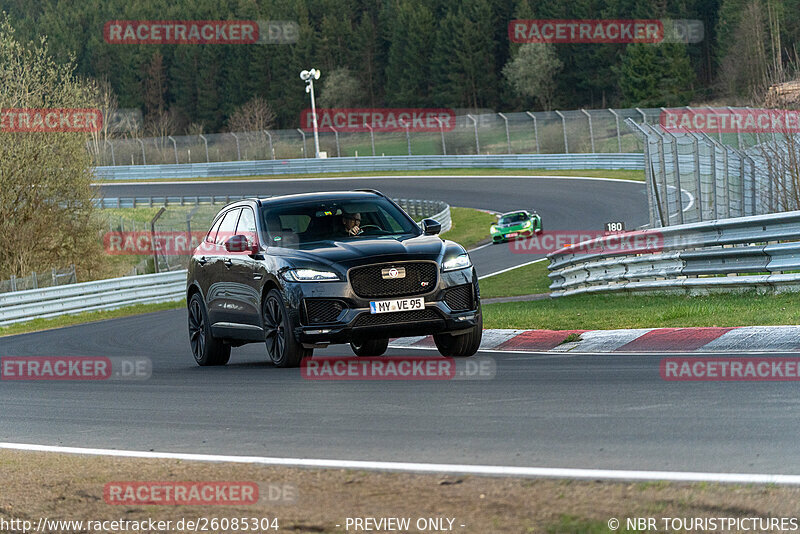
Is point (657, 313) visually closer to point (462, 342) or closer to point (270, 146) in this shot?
point (462, 342)

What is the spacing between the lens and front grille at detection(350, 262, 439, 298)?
407 inches

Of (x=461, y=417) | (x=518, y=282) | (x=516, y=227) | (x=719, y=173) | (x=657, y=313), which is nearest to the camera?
A: (x=461, y=417)

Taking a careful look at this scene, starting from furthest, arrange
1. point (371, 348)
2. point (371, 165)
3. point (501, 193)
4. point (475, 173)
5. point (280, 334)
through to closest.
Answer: point (371, 165), point (475, 173), point (501, 193), point (371, 348), point (280, 334)

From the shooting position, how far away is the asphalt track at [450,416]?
19.3ft

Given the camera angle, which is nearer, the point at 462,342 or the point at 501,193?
the point at 462,342

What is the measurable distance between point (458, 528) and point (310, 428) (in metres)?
3.06

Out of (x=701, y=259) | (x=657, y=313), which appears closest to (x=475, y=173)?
(x=701, y=259)

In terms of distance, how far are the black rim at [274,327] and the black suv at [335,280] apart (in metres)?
0.01

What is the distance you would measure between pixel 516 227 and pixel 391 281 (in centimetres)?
2875

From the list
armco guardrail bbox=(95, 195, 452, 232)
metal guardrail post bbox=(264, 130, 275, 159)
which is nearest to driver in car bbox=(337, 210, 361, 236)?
armco guardrail bbox=(95, 195, 452, 232)

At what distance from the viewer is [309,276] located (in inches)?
412

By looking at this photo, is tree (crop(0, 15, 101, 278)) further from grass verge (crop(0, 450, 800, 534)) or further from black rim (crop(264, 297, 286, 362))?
grass verge (crop(0, 450, 800, 534))

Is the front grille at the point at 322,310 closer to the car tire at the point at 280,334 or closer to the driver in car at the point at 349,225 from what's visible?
the car tire at the point at 280,334

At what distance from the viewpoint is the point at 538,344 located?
12.3m
